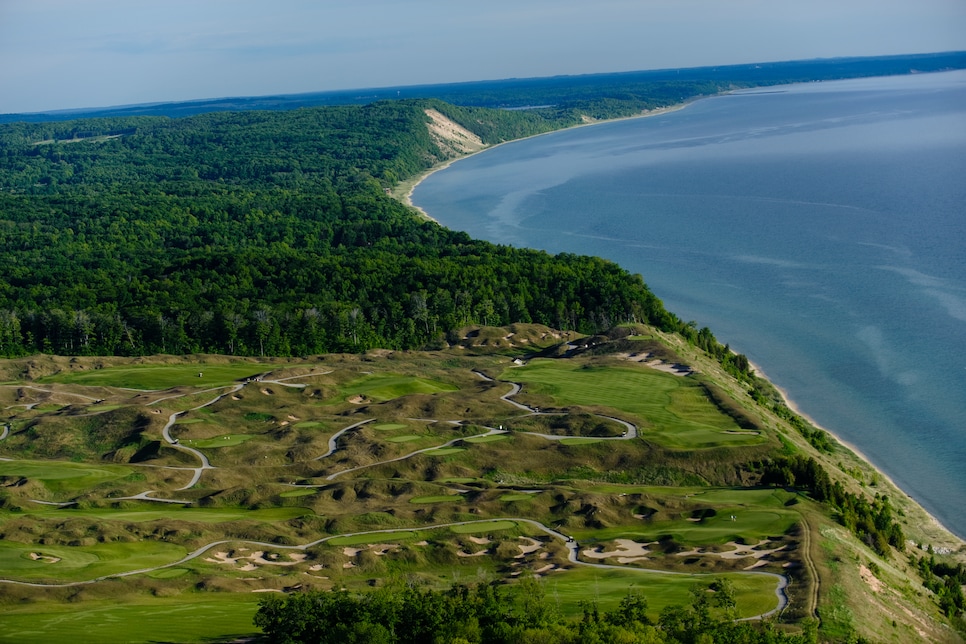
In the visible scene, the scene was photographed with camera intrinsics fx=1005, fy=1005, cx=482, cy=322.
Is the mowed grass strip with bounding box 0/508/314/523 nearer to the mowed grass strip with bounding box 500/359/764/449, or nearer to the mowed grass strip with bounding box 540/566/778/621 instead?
the mowed grass strip with bounding box 540/566/778/621

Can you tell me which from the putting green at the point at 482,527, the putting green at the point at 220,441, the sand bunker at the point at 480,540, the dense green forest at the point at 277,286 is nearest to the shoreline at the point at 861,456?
the dense green forest at the point at 277,286

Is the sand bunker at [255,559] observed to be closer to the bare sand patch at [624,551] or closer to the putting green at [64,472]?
the bare sand patch at [624,551]

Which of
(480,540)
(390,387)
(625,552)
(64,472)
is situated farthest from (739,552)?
(64,472)

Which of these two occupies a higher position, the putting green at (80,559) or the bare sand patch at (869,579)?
the putting green at (80,559)

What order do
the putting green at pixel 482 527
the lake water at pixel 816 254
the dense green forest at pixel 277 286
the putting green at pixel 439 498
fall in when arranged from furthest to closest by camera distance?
1. the dense green forest at pixel 277 286
2. the lake water at pixel 816 254
3. the putting green at pixel 439 498
4. the putting green at pixel 482 527

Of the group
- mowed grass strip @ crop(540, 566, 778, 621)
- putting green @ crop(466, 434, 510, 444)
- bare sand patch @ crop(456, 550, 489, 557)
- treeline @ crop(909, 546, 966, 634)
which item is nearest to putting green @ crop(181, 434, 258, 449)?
putting green @ crop(466, 434, 510, 444)

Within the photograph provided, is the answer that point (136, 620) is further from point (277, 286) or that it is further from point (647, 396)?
point (277, 286)

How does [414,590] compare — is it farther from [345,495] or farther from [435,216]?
[435,216]
